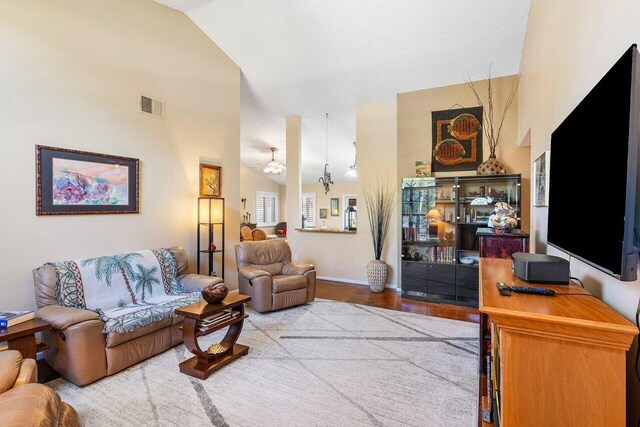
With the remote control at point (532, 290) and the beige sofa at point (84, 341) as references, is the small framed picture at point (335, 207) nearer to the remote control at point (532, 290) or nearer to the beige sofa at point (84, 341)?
the beige sofa at point (84, 341)

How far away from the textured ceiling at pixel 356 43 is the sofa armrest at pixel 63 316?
359 cm

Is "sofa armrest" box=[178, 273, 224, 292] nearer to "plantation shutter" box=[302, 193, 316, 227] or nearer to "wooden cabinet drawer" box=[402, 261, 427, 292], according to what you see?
"wooden cabinet drawer" box=[402, 261, 427, 292]

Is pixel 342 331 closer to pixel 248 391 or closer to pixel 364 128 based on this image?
pixel 248 391

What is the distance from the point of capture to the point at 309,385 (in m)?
2.39

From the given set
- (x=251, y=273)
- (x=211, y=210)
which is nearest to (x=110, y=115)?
(x=211, y=210)

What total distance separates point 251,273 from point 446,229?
290 centimetres

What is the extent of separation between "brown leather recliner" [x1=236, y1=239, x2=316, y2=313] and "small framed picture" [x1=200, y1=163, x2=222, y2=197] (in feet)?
2.82

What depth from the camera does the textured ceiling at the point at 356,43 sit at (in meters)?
3.64

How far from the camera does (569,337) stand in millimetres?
1000

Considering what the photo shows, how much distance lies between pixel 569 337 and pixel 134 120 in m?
4.12

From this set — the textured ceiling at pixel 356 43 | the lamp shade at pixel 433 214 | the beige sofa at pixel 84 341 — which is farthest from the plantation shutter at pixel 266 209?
the beige sofa at pixel 84 341

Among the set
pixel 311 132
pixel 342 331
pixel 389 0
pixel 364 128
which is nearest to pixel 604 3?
pixel 389 0

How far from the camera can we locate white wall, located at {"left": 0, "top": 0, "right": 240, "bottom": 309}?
269 centimetres

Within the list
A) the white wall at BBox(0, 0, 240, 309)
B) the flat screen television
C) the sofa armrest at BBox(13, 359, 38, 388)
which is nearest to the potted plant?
→ the white wall at BBox(0, 0, 240, 309)
